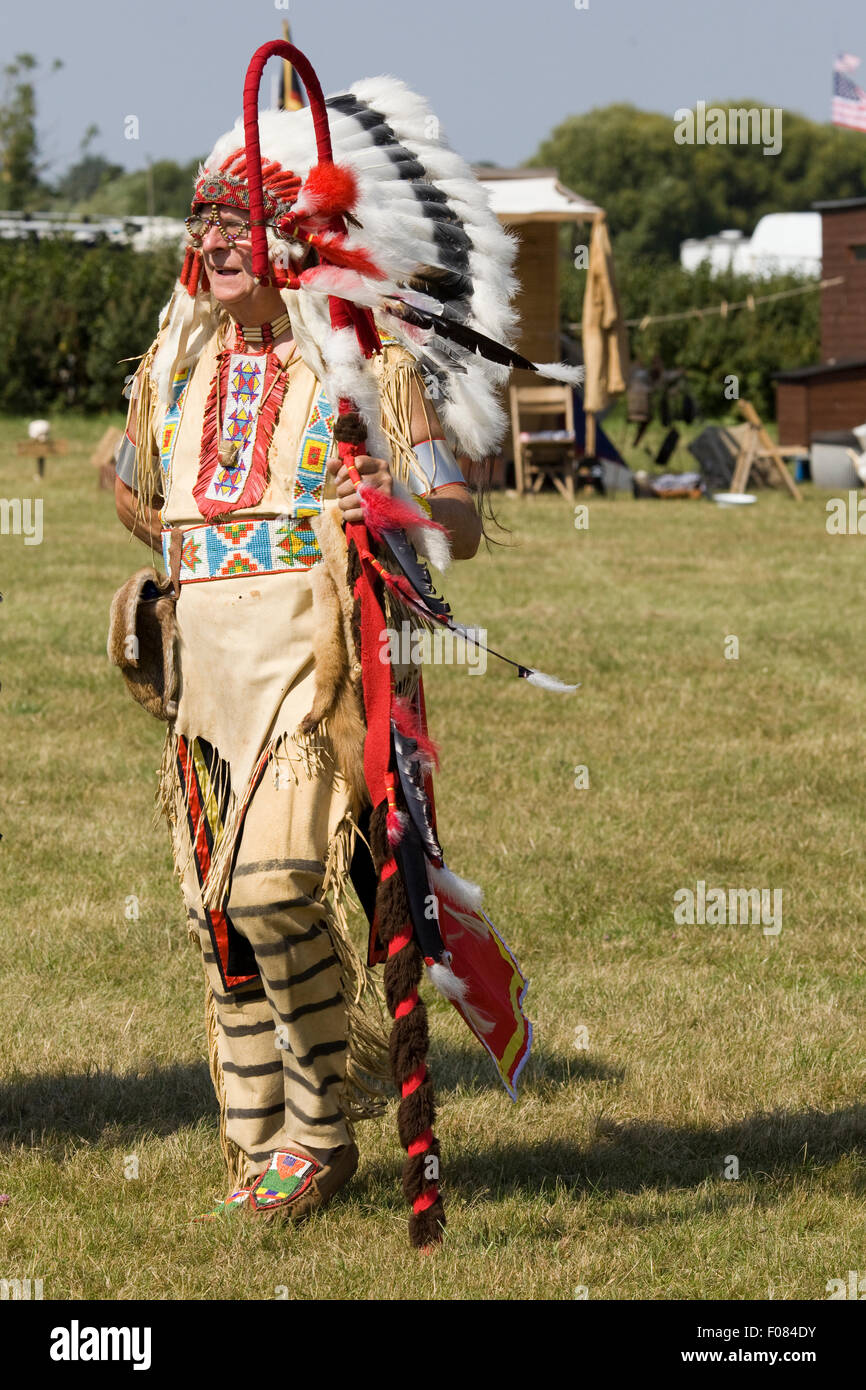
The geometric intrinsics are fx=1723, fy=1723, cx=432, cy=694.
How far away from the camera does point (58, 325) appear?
28.2 meters

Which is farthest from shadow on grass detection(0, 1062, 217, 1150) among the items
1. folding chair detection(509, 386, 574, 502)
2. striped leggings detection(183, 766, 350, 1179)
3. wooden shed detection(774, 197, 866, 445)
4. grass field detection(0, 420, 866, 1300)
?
wooden shed detection(774, 197, 866, 445)

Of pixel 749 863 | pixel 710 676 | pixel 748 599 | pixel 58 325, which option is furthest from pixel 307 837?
pixel 58 325

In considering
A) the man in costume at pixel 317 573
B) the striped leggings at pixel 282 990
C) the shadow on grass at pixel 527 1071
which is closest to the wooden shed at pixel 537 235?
the shadow on grass at pixel 527 1071

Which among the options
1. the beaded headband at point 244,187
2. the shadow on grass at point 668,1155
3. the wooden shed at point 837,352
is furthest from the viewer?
the wooden shed at point 837,352

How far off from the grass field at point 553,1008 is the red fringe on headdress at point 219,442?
1.11 meters

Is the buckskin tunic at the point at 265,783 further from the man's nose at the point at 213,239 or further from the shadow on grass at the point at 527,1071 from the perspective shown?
Answer: the shadow on grass at the point at 527,1071

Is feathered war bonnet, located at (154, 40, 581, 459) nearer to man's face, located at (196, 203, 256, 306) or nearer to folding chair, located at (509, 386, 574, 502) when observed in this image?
man's face, located at (196, 203, 256, 306)

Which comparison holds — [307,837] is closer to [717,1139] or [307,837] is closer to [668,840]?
[717,1139]

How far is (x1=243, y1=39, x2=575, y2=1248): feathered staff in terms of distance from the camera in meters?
3.36

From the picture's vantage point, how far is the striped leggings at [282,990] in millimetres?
3584

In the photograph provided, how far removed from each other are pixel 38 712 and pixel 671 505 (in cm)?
1141

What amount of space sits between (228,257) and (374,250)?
13.6 inches

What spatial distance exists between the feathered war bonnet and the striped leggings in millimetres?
798

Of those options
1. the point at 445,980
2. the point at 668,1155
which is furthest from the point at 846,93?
the point at 445,980
